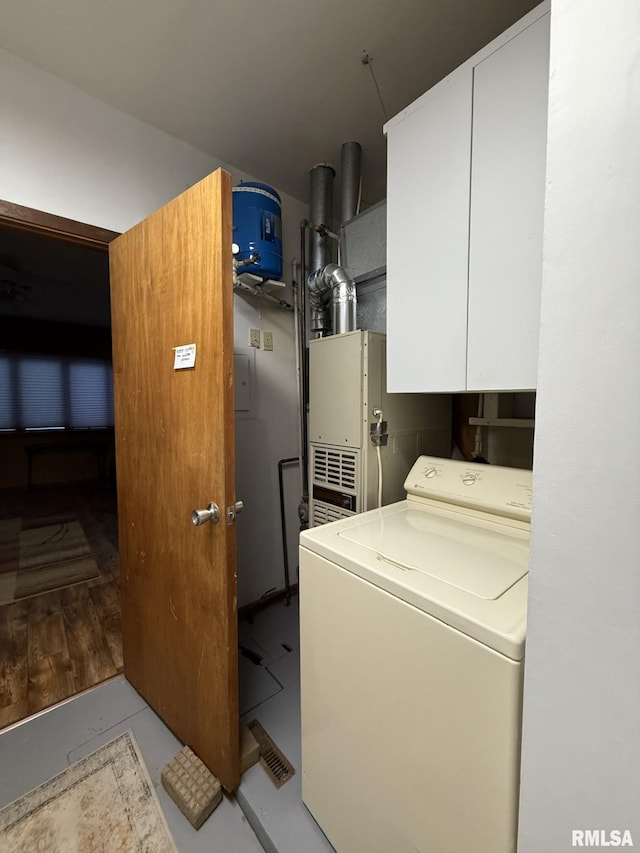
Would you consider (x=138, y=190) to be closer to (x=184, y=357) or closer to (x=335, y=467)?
(x=184, y=357)

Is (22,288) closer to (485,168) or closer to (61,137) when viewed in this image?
(61,137)

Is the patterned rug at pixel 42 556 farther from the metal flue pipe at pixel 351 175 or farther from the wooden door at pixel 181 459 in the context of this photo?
the metal flue pipe at pixel 351 175

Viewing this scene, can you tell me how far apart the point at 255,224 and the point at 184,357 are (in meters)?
0.95

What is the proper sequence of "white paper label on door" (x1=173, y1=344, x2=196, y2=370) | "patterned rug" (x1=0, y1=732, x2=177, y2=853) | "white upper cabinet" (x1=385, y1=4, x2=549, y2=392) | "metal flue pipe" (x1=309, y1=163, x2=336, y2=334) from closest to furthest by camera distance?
1. "white upper cabinet" (x1=385, y1=4, x2=549, y2=392)
2. "patterned rug" (x1=0, y1=732, x2=177, y2=853)
3. "white paper label on door" (x1=173, y1=344, x2=196, y2=370)
4. "metal flue pipe" (x1=309, y1=163, x2=336, y2=334)

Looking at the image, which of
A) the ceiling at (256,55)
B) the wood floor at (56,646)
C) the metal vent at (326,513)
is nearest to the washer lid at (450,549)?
the metal vent at (326,513)

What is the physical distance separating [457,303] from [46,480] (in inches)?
272

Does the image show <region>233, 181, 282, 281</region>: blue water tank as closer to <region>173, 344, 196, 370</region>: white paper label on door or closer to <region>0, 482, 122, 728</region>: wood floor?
<region>173, 344, 196, 370</region>: white paper label on door

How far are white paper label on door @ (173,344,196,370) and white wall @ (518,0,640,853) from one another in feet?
3.31

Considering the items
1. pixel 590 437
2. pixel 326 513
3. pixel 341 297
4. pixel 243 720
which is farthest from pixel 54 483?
pixel 590 437

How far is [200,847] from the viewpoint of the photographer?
1.04 metres

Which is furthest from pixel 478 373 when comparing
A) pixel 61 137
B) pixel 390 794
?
pixel 61 137

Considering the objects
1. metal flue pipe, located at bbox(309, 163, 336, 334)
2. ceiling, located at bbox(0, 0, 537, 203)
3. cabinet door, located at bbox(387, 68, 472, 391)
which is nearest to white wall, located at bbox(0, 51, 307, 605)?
ceiling, located at bbox(0, 0, 537, 203)

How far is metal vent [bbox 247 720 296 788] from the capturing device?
4.01 feet

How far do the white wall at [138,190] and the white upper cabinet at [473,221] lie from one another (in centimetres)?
107
